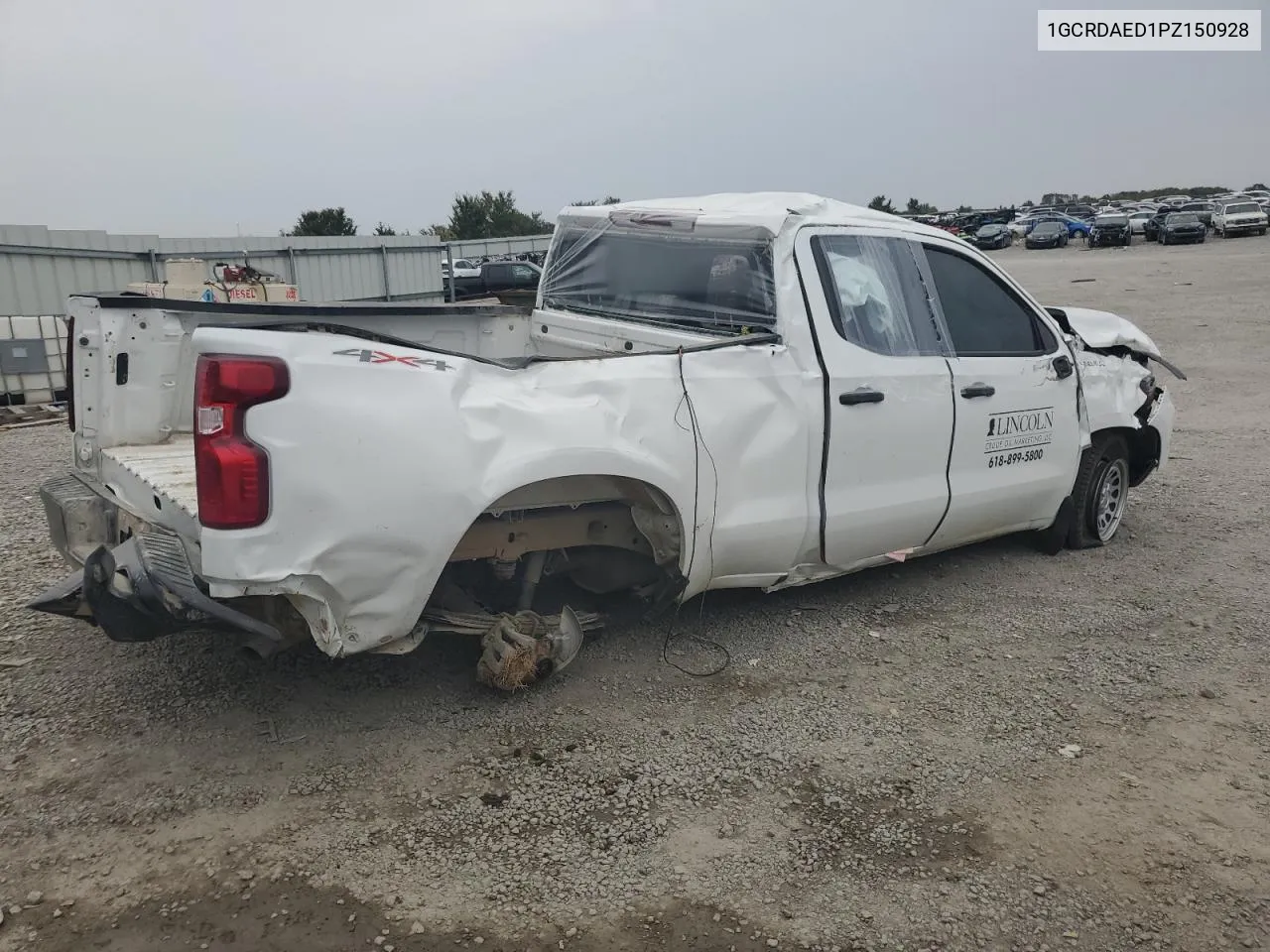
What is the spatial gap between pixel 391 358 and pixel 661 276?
1933 millimetres

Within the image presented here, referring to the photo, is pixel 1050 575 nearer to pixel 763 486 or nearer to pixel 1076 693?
pixel 1076 693

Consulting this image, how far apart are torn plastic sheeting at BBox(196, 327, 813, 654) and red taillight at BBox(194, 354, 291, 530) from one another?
0.11ft

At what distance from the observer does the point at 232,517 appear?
2.92 m

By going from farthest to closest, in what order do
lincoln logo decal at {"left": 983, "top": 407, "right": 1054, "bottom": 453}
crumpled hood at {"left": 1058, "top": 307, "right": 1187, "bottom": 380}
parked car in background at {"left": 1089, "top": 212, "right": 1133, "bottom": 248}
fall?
parked car in background at {"left": 1089, "top": 212, "right": 1133, "bottom": 248} < crumpled hood at {"left": 1058, "top": 307, "right": 1187, "bottom": 380} < lincoln logo decal at {"left": 983, "top": 407, "right": 1054, "bottom": 453}

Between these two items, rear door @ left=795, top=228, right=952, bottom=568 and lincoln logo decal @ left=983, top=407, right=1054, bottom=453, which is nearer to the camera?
rear door @ left=795, top=228, right=952, bottom=568

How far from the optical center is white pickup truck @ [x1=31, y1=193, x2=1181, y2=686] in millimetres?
2992

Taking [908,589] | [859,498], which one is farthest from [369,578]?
[908,589]

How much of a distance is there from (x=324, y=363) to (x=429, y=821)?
4.58ft

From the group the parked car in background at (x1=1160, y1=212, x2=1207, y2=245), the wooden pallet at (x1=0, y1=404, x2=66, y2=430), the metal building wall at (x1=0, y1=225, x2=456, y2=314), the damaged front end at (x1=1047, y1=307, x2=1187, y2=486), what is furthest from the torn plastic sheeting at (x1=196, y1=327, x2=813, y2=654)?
the parked car in background at (x1=1160, y1=212, x2=1207, y2=245)

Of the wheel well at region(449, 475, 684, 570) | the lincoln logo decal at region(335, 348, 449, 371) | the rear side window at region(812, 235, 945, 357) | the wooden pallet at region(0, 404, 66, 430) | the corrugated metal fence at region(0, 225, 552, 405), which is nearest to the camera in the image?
the lincoln logo decal at region(335, 348, 449, 371)

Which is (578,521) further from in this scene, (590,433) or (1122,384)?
(1122,384)

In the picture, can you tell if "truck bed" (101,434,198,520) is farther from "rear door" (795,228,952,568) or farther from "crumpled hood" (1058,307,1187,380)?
"crumpled hood" (1058,307,1187,380)

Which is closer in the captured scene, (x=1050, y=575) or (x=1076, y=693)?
(x=1076, y=693)

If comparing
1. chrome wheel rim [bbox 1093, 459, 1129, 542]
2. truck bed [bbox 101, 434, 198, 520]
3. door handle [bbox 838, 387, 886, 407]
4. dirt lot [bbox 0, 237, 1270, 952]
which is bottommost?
dirt lot [bbox 0, 237, 1270, 952]
